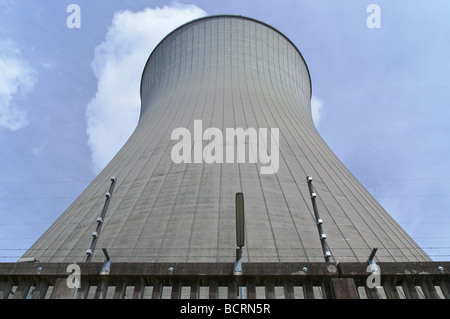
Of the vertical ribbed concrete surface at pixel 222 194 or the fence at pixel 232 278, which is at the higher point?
the vertical ribbed concrete surface at pixel 222 194

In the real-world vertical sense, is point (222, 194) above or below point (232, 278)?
above

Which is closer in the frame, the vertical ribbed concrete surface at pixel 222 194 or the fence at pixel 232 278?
the fence at pixel 232 278

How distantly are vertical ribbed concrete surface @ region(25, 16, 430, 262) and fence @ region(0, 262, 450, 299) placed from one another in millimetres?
2539

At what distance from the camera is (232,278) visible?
2.38m

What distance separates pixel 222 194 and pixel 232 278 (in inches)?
151

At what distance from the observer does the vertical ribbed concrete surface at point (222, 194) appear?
5289mm

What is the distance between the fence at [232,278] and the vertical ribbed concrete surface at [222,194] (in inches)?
100.0

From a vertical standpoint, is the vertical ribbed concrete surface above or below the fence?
above

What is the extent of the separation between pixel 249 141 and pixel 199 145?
3.61 feet

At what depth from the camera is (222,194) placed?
244 inches

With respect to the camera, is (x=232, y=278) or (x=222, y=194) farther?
(x=222, y=194)

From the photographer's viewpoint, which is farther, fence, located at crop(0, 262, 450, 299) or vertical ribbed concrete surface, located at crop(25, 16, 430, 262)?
vertical ribbed concrete surface, located at crop(25, 16, 430, 262)

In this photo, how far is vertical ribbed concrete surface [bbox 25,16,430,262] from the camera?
5.29 metres
